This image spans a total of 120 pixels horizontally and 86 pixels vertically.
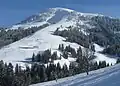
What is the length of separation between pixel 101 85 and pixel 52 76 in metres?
119

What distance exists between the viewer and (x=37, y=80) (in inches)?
6102

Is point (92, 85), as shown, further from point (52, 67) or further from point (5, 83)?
Result: point (52, 67)

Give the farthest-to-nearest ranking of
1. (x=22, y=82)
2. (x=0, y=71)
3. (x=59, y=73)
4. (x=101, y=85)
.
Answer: (x=59, y=73)
(x=0, y=71)
(x=22, y=82)
(x=101, y=85)

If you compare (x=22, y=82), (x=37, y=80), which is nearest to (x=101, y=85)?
(x=22, y=82)

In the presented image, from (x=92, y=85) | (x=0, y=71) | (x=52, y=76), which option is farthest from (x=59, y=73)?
(x=92, y=85)

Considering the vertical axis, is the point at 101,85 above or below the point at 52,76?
above

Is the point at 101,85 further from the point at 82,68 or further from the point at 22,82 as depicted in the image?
the point at 82,68

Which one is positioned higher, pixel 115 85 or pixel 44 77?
pixel 115 85

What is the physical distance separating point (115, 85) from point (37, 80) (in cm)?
11678

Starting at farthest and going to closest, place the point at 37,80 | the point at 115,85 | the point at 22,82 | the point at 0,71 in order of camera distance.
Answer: the point at 37,80 < the point at 0,71 < the point at 22,82 < the point at 115,85

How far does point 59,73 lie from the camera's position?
168 m

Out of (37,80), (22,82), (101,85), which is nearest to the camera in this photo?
(101,85)

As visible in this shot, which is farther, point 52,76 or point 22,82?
point 52,76

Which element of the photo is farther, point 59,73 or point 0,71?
point 59,73
